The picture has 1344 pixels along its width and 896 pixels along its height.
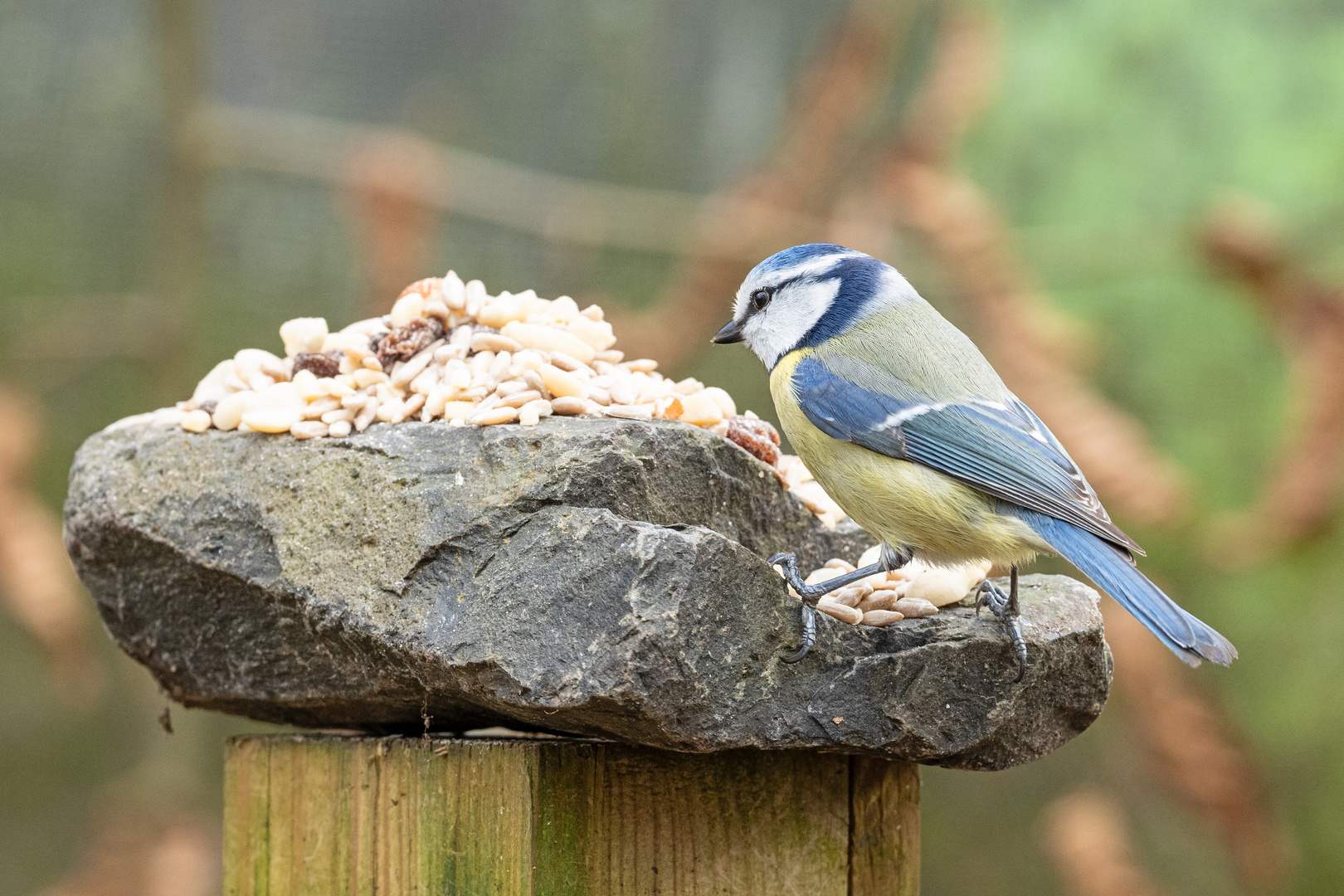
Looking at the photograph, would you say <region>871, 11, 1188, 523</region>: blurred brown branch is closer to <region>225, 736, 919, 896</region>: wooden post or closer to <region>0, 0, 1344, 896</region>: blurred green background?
<region>0, 0, 1344, 896</region>: blurred green background

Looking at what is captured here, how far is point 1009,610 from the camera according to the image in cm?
157

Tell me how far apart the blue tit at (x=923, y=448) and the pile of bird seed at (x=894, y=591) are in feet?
0.12

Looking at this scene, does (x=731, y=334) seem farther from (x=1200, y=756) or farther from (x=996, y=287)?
(x=1200, y=756)

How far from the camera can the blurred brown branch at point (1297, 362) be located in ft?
10.7

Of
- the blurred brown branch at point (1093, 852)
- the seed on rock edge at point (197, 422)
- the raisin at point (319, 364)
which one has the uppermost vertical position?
the raisin at point (319, 364)

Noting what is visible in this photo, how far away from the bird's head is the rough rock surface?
1.07 ft

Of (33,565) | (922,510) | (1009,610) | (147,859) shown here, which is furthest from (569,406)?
(147,859)

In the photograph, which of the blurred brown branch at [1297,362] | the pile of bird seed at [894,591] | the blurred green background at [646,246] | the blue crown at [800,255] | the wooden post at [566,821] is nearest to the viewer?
the wooden post at [566,821]

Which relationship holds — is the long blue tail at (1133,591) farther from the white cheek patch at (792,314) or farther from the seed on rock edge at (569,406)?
the seed on rock edge at (569,406)

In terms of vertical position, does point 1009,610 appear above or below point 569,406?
below

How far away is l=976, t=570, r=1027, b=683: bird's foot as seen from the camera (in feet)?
4.92

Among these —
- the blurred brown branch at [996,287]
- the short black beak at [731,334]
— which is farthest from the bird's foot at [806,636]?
the blurred brown branch at [996,287]

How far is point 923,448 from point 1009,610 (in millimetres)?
265

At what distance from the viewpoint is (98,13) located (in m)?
3.90
